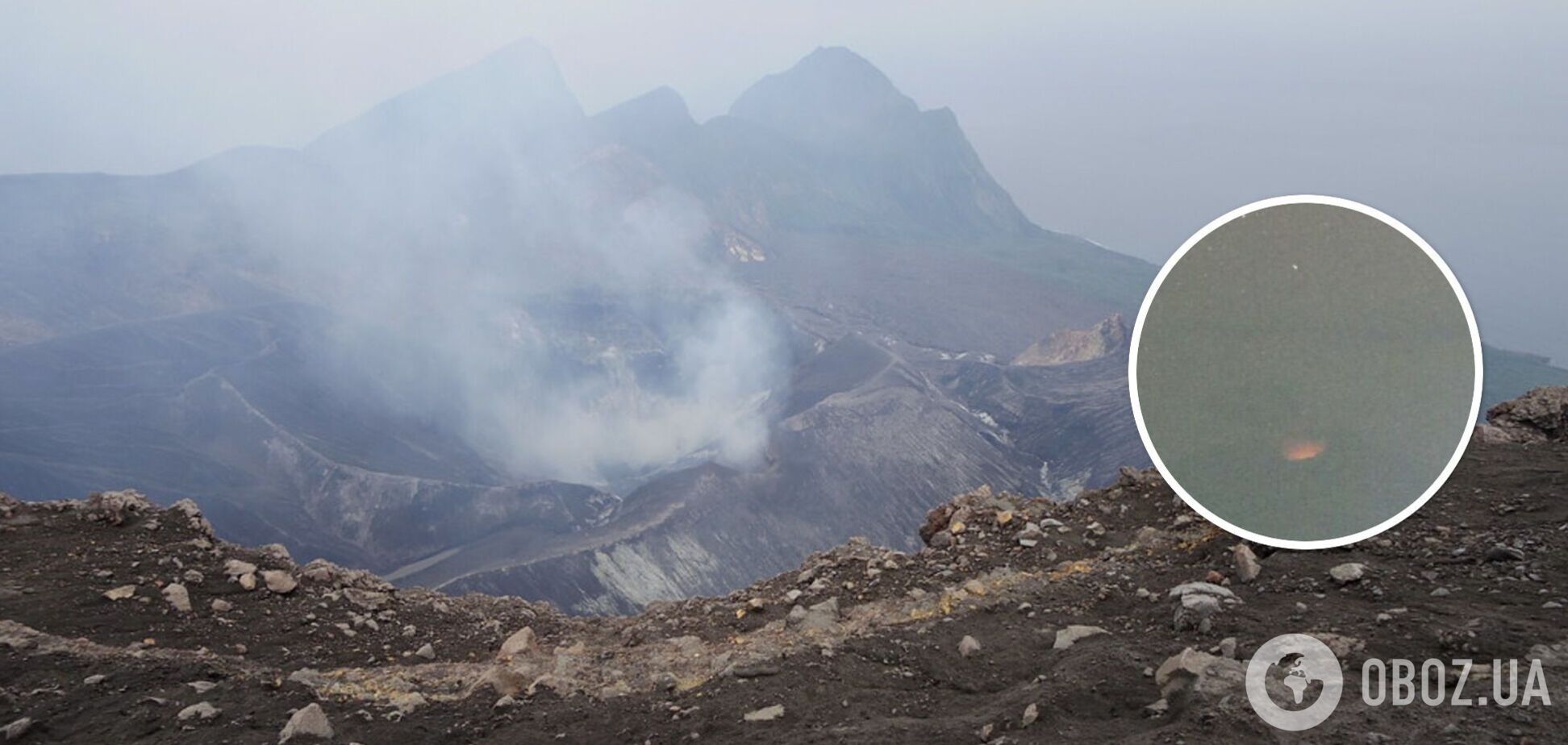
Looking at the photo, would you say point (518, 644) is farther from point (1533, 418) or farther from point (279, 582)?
point (1533, 418)

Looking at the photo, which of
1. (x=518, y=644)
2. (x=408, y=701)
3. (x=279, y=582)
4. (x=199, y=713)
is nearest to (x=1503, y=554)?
(x=518, y=644)

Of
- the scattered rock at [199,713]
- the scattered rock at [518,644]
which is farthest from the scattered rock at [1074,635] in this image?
the scattered rock at [199,713]

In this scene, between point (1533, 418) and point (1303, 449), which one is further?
point (1533, 418)

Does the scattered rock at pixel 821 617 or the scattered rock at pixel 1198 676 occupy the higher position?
the scattered rock at pixel 821 617

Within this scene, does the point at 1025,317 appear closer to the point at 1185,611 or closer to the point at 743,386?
the point at 743,386

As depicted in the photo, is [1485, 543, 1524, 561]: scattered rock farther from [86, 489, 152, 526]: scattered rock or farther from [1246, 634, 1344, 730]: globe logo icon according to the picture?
[86, 489, 152, 526]: scattered rock

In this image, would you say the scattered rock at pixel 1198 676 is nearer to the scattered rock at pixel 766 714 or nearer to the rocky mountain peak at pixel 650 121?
the scattered rock at pixel 766 714

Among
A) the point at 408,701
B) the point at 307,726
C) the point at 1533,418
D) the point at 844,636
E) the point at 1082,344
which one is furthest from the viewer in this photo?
the point at 1082,344

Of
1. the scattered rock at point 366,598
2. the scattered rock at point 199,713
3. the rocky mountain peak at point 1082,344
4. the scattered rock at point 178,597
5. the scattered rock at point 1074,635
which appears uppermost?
the scattered rock at point 178,597
